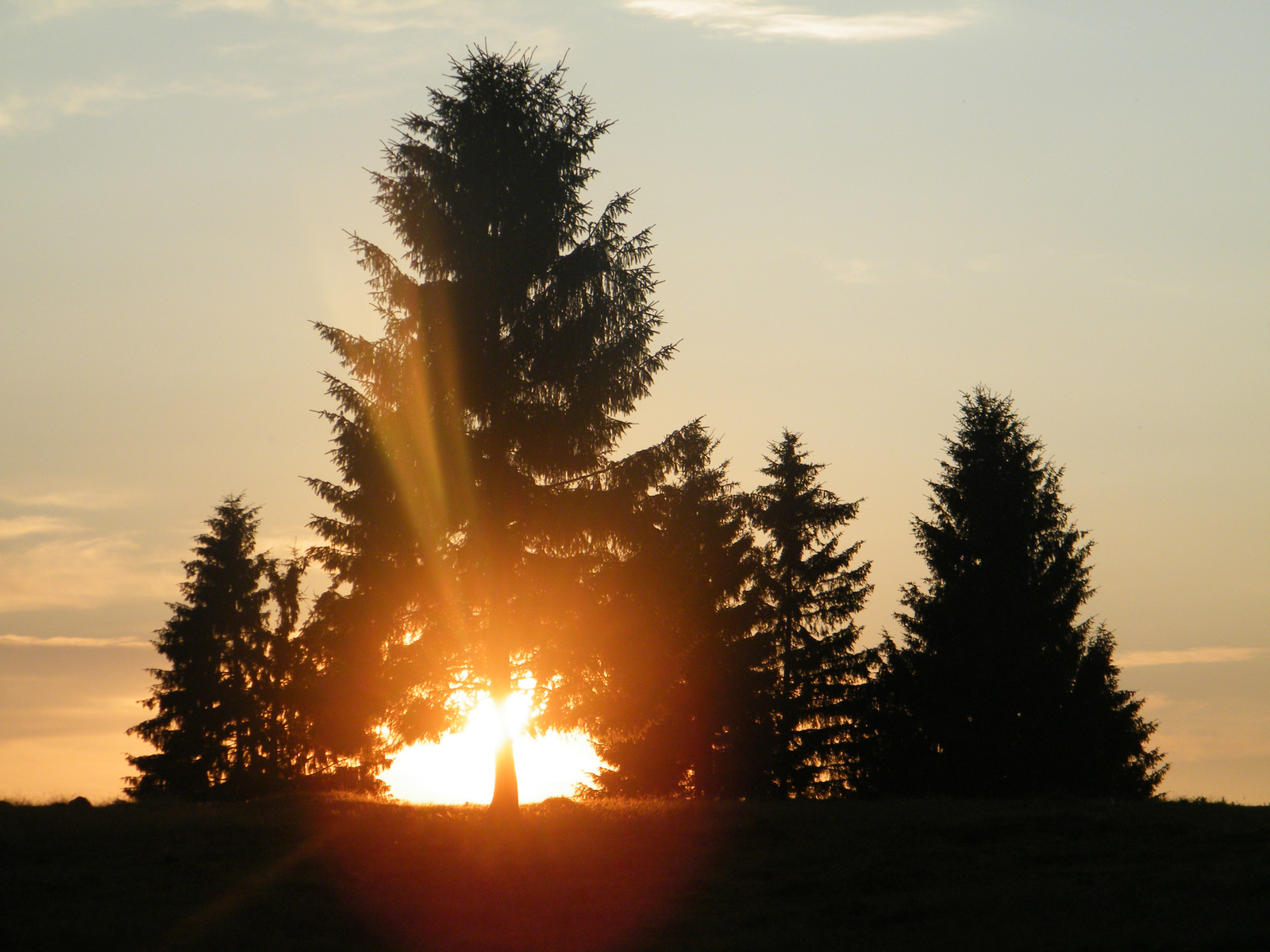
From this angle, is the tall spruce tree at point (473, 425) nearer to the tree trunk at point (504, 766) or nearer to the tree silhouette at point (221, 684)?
the tree trunk at point (504, 766)

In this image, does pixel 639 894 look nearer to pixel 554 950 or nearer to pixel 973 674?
pixel 554 950

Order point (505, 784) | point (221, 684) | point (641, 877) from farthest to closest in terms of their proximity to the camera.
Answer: point (221, 684), point (505, 784), point (641, 877)

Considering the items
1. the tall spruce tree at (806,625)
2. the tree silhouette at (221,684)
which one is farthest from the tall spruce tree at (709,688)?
the tree silhouette at (221,684)

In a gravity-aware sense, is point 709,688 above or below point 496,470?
below

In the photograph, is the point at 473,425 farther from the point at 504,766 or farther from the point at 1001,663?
the point at 1001,663

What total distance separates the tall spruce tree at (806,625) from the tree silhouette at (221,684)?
45.6 feet

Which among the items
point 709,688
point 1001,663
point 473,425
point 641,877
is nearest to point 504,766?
point 641,877

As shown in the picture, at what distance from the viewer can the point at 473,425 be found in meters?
19.1

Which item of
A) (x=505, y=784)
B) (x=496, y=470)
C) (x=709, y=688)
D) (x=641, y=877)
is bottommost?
(x=641, y=877)

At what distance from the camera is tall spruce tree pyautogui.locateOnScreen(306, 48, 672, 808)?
1823cm

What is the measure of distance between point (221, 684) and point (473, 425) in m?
17.2

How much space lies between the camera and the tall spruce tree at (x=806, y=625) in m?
28.8

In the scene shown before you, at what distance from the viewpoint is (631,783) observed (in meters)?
28.6

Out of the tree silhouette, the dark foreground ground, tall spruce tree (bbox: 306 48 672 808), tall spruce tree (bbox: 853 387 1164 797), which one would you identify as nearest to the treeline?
tall spruce tree (bbox: 306 48 672 808)
